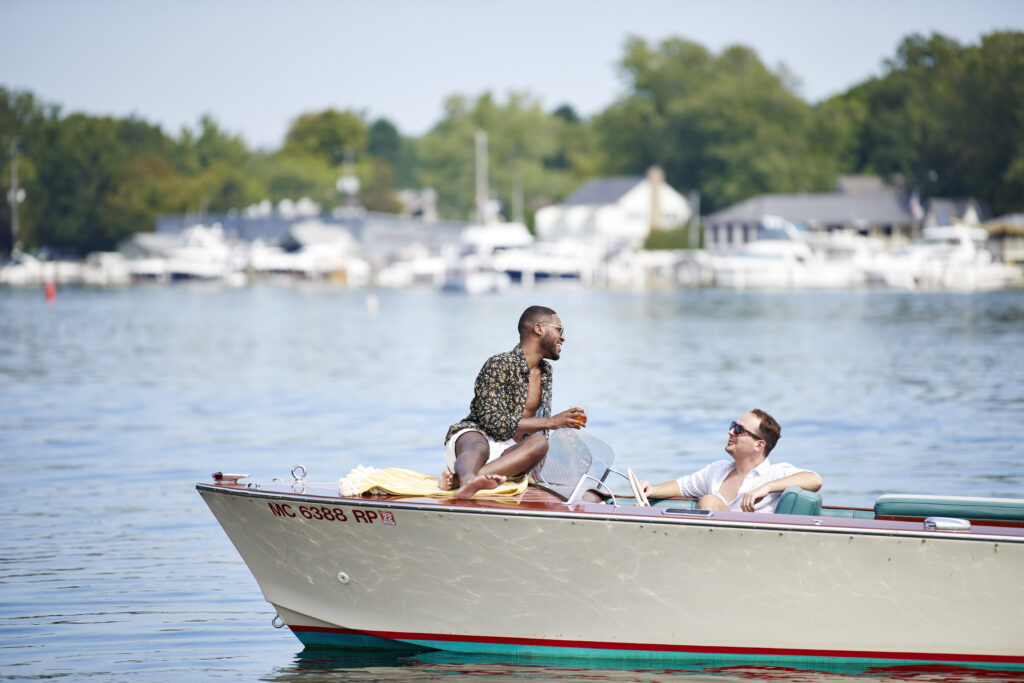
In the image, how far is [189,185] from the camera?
11194 centimetres

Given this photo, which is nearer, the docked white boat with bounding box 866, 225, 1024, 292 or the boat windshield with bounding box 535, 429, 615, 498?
the boat windshield with bounding box 535, 429, 615, 498

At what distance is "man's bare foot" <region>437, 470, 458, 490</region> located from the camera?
25.2 ft

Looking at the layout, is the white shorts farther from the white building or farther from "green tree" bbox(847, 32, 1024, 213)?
the white building

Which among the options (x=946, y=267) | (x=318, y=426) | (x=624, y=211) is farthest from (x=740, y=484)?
(x=624, y=211)

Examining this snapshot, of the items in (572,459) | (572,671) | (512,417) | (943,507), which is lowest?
(572,671)

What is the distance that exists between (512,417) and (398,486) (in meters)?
0.75

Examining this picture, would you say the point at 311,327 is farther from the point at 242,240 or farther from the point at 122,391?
the point at 242,240

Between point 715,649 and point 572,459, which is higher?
point 572,459

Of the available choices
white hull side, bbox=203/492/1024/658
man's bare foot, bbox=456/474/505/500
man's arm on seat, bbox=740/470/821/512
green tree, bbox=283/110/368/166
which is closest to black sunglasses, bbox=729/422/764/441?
man's arm on seat, bbox=740/470/821/512

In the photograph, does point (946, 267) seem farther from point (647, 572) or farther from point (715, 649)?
point (647, 572)

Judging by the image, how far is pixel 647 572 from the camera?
7426 mm

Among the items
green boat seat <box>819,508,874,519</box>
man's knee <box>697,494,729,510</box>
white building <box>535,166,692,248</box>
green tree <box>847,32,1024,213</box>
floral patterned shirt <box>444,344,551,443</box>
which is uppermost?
green tree <box>847,32,1024,213</box>

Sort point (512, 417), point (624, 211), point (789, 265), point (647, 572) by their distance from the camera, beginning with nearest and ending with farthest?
point (647, 572)
point (512, 417)
point (789, 265)
point (624, 211)

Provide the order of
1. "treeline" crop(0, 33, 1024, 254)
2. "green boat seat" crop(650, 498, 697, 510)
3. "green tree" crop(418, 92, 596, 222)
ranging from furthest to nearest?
"green tree" crop(418, 92, 596, 222) < "treeline" crop(0, 33, 1024, 254) < "green boat seat" crop(650, 498, 697, 510)
